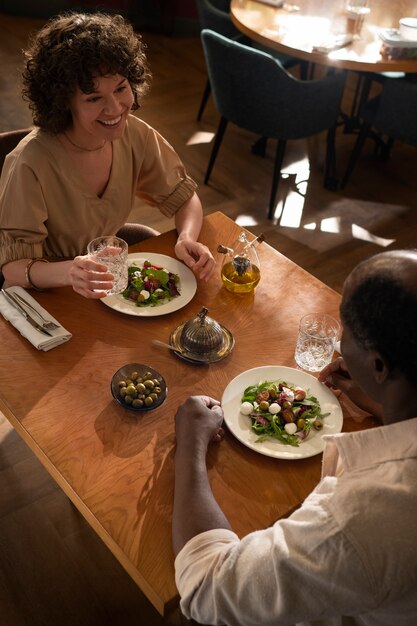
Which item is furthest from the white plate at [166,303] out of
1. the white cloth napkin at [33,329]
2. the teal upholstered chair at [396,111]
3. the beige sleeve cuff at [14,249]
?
the teal upholstered chair at [396,111]

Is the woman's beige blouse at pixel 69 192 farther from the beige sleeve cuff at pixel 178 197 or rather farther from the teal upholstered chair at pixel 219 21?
the teal upholstered chair at pixel 219 21

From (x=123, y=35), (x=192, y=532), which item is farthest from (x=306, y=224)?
(x=192, y=532)

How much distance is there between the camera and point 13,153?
193 centimetres

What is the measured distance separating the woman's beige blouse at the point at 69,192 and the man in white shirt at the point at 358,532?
3.54ft

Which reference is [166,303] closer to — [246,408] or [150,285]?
[150,285]

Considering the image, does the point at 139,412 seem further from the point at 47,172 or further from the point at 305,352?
the point at 47,172

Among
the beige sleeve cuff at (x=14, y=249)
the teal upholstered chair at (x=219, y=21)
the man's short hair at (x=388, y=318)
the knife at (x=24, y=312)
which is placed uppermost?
the man's short hair at (x=388, y=318)

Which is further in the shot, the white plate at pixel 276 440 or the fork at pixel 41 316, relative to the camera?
the fork at pixel 41 316

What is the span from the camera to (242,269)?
1868mm

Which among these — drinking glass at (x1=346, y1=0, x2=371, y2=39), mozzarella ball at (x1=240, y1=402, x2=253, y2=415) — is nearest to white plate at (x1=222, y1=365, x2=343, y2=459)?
mozzarella ball at (x1=240, y1=402, x2=253, y2=415)

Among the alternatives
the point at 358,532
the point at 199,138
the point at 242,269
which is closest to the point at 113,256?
the point at 242,269

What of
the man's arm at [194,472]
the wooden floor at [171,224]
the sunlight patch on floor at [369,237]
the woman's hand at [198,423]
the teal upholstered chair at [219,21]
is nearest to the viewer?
the man's arm at [194,472]

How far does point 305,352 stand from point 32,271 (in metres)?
0.77

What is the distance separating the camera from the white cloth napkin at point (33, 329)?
163cm
